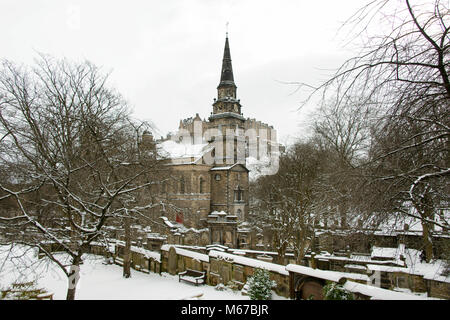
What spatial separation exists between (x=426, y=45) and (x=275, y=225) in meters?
18.9

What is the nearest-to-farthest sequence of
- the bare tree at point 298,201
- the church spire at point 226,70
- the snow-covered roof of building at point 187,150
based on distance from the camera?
1. the bare tree at point 298,201
2. the snow-covered roof of building at point 187,150
3. the church spire at point 226,70

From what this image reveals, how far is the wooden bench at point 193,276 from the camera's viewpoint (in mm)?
13525

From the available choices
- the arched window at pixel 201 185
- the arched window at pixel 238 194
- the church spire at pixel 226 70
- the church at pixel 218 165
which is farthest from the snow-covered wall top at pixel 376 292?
the church spire at pixel 226 70

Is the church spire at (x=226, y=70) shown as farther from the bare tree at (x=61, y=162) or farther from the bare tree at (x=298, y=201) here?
the bare tree at (x=61, y=162)

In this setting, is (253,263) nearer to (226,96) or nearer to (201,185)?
(201,185)

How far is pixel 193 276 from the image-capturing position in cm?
1405

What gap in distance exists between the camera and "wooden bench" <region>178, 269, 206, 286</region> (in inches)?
532

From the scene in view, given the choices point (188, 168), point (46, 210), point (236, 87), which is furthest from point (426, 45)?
point (236, 87)

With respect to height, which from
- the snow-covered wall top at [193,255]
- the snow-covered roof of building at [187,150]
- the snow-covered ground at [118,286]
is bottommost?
the snow-covered ground at [118,286]

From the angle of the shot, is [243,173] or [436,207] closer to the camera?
[436,207]

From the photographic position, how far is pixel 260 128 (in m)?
91.8
